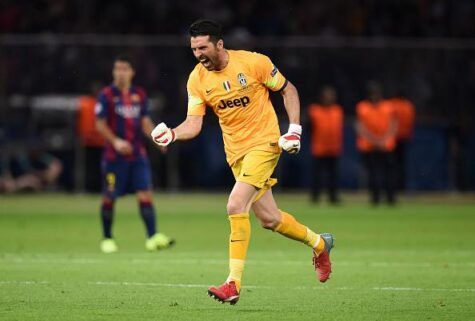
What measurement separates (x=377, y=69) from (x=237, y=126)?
17854 millimetres

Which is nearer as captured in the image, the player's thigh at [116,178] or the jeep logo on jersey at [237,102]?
the jeep logo on jersey at [237,102]

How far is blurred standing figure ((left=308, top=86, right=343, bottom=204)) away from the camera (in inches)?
1023

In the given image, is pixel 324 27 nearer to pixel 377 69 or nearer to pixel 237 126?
pixel 377 69

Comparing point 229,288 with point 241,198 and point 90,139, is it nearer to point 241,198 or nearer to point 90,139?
point 241,198

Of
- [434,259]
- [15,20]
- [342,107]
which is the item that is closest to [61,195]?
[15,20]

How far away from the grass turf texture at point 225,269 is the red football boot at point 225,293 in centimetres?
11

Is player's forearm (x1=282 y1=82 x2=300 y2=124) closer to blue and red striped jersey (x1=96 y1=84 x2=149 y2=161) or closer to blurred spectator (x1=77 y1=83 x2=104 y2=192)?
blue and red striped jersey (x1=96 y1=84 x2=149 y2=161)

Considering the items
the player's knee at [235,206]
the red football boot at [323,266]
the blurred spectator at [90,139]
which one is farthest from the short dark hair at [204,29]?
the blurred spectator at [90,139]

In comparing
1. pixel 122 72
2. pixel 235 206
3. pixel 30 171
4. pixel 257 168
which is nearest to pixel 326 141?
pixel 30 171

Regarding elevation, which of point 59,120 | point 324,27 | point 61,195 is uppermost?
point 324,27

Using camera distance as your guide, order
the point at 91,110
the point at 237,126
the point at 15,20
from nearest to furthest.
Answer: the point at 237,126 < the point at 91,110 < the point at 15,20

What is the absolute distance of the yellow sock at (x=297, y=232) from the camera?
437 inches

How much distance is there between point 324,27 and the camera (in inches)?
1179

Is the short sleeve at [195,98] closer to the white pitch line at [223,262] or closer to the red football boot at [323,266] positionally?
the red football boot at [323,266]
